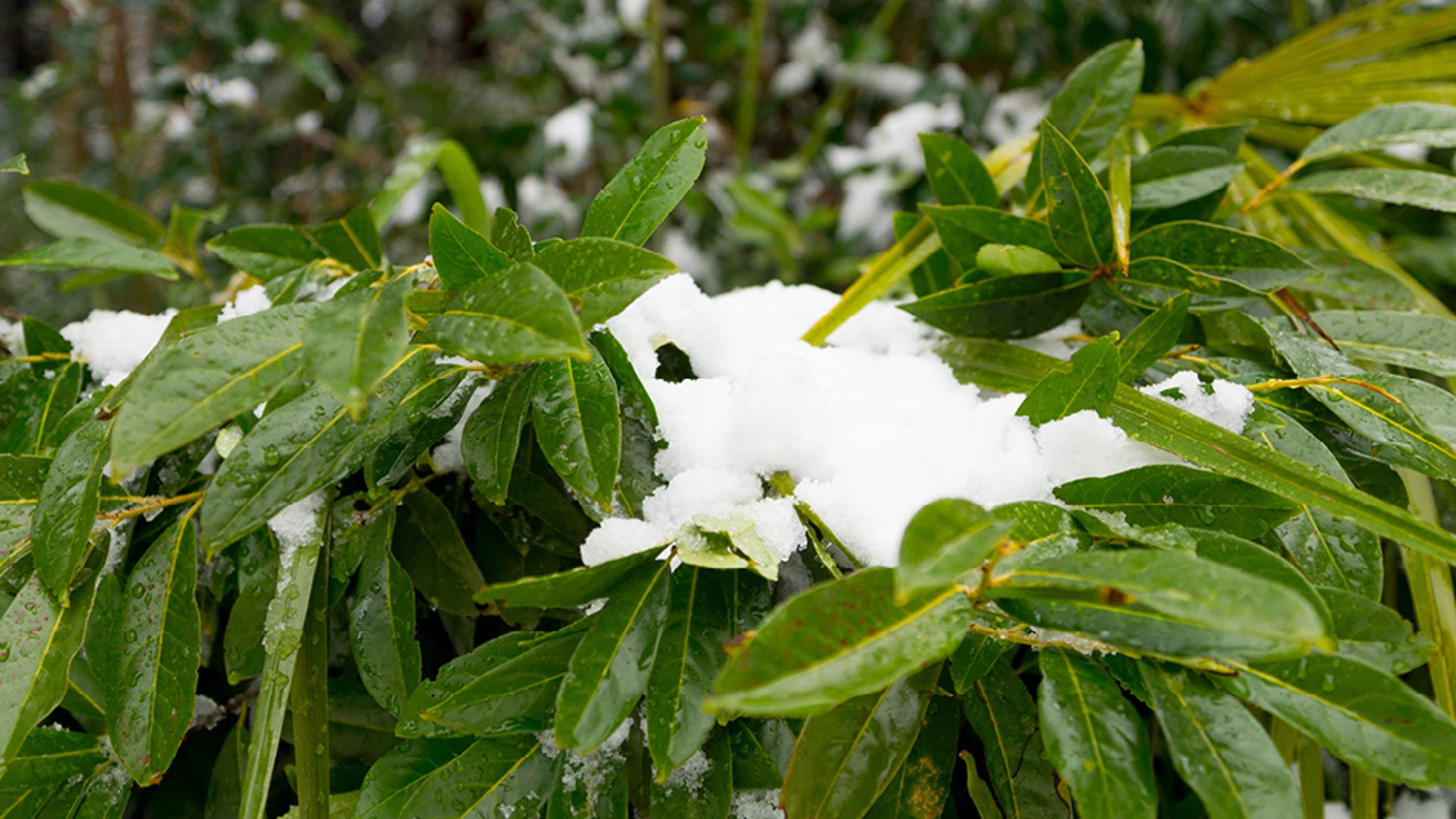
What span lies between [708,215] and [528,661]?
1.34 metres

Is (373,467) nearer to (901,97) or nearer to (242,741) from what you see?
(242,741)

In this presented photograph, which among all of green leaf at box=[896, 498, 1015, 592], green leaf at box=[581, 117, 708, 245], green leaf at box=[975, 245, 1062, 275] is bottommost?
green leaf at box=[896, 498, 1015, 592]

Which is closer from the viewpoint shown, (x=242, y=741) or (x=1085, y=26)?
(x=242, y=741)

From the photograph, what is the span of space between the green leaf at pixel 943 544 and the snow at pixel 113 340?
1.82 feet

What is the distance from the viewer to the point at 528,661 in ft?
1.35

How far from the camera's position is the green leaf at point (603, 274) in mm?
380

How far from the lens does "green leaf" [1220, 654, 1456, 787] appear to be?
32 centimetres

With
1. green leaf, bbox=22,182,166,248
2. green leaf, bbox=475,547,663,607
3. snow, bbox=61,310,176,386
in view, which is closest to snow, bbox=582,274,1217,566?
green leaf, bbox=475,547,663,607

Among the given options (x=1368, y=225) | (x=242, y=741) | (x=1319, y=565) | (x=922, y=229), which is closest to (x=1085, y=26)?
(x=1368, y=225)

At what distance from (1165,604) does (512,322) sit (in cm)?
28

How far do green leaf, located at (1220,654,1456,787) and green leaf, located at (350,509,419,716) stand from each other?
0.42 meters

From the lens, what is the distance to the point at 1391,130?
594 mm

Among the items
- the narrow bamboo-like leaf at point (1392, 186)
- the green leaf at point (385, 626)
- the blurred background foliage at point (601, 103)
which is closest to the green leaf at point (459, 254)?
the green leaf at point (385, 626)

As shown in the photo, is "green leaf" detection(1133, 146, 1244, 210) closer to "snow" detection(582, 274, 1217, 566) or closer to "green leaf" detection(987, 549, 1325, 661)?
"snow" detection(582, 274, 1217, 566)
